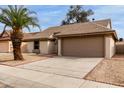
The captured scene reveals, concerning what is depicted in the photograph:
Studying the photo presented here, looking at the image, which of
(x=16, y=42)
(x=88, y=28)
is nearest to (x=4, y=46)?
Answer: (x=16, y=42)

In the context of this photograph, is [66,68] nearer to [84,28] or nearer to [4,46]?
[84,28]

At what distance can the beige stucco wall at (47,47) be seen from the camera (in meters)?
23.9

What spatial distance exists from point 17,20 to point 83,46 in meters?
7.96

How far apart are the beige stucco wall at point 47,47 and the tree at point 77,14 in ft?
64.8

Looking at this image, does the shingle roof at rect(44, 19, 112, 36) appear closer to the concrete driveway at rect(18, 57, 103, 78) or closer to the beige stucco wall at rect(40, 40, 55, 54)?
the beige stucco wall at rect(40, 40, 55, 54)

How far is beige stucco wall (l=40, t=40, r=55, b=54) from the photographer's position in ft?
78.5

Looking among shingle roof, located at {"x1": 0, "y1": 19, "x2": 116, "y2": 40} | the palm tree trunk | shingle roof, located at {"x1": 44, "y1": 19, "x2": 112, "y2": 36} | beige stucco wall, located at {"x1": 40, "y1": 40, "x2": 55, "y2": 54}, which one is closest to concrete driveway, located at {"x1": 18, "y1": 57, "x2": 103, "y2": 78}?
the palm tree trunk

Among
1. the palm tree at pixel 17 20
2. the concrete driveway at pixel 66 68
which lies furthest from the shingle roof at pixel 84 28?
the concrete driveway at pixel 66 68

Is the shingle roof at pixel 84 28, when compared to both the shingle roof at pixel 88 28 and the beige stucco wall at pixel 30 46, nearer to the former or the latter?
the shingle roof at pixel 88 28

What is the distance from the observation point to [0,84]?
24.2 ft

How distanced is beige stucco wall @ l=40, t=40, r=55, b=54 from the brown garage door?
4903 mm

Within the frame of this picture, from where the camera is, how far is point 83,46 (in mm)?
17953
